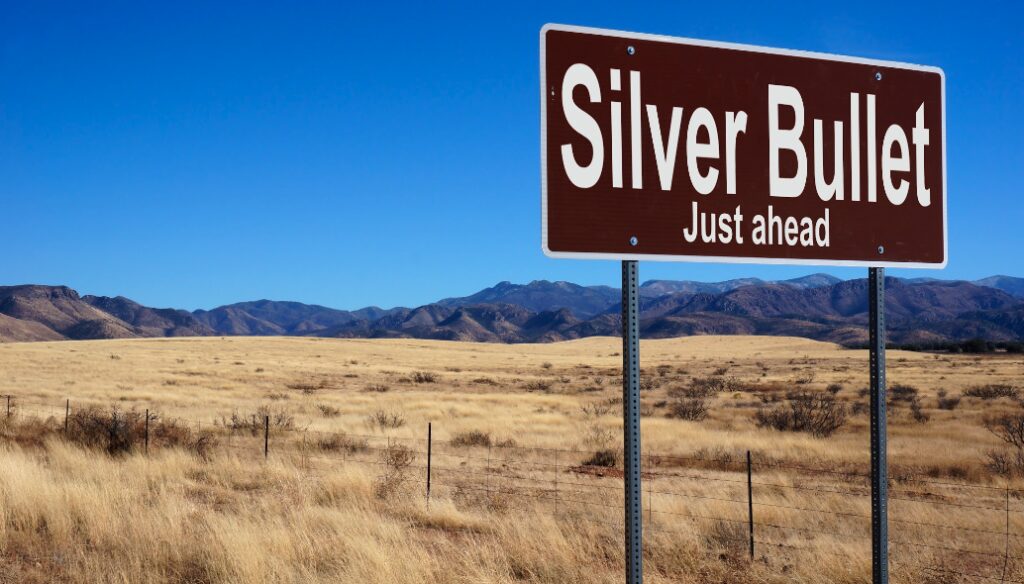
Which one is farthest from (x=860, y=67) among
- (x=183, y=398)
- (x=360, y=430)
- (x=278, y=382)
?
(x=278, y=382)

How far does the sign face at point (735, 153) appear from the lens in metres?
3.32

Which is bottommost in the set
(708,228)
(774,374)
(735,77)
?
(774,374)

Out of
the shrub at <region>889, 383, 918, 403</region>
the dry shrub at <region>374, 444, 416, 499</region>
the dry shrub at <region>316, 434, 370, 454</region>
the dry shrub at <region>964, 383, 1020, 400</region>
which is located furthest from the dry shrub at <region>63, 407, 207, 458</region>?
the dry shrub at <region>964, 383, 1020, 400</region>

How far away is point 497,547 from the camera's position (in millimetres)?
8664

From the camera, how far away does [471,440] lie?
21.5m

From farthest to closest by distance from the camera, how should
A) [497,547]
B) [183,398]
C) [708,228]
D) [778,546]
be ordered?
[183,398] < [778,546] < [497,547] < [708,228]

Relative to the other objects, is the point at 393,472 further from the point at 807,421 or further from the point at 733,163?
the point at 807,421

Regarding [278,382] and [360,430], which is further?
[278,382]

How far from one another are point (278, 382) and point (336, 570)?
4136 centimetres

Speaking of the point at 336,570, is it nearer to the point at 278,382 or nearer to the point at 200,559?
the point at 200,559

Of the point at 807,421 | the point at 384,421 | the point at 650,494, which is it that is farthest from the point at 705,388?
the point at 650,494

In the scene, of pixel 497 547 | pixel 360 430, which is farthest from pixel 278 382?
pixel 497 547

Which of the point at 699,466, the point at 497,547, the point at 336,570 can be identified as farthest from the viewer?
the point at 699,466

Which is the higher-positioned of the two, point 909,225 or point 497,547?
point 909,225
